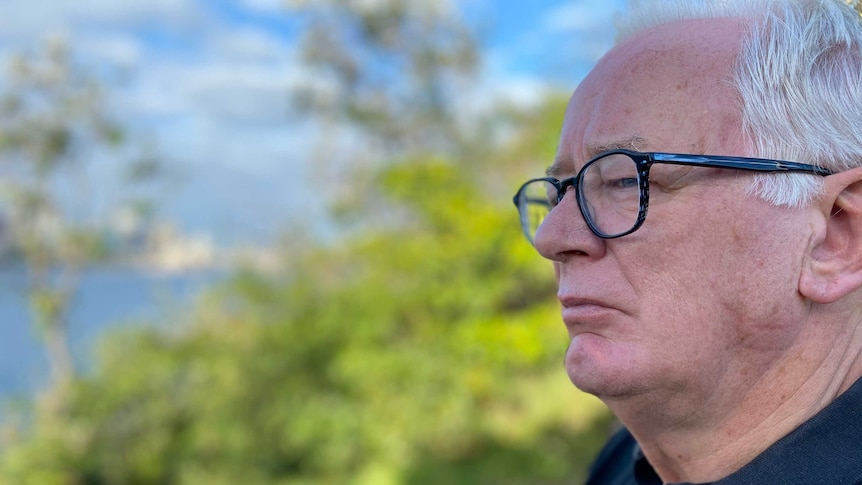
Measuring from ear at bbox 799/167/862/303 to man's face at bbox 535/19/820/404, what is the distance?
0.09ft

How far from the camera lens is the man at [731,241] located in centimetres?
88

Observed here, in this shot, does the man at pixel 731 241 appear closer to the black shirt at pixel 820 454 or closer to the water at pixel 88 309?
the black shirt at pixel 820 454

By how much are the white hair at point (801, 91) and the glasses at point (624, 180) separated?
0.07 feet

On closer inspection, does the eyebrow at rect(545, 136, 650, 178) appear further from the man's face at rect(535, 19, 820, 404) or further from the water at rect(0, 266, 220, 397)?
the water at rect(0, 266, 220, 397)

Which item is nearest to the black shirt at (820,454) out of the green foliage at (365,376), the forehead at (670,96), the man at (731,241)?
the man at (731,241)

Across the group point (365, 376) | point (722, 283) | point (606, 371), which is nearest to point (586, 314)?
point (606, 371)

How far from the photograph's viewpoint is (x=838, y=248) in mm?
904

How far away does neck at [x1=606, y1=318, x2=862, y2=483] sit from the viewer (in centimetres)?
92

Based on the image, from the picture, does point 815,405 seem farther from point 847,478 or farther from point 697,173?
point 697,173

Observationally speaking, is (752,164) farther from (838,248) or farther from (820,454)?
(820,454)

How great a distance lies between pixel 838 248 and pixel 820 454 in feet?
0.91

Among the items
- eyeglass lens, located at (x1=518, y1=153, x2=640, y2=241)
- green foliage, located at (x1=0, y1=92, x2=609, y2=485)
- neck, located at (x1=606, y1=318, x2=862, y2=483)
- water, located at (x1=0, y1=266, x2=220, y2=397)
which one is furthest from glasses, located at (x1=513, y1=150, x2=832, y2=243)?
water, located at (x1=0, y1=266, x2=220, y2=397)

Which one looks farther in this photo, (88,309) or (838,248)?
(88,309)

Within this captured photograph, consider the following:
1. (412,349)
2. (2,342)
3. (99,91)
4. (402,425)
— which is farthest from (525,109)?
(2,342)
